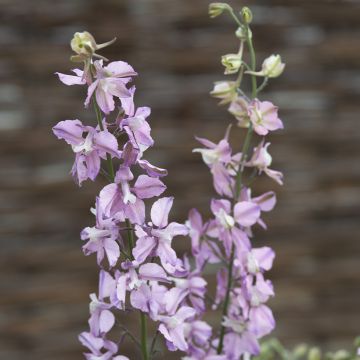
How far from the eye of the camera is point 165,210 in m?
0.59

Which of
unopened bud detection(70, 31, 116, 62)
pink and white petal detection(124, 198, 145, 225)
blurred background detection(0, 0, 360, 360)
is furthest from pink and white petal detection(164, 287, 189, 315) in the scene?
blurred background detection(0, 0, 360, 360)

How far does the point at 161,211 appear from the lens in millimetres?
586

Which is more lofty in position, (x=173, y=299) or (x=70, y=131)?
(x=70, y=131)

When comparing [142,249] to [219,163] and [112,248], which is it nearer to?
[112,248]

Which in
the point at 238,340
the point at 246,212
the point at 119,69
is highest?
the point at 119,69

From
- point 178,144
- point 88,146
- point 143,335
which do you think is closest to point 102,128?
point 88,146

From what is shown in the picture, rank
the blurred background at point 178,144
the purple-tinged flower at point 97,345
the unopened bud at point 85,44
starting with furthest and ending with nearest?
the blurred background at point 178,144, the purple-tinged flower at point 97,345, the unopened bud at point 85,44

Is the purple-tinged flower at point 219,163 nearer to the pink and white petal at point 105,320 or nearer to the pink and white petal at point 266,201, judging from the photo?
the pink and white petal at point 266,201

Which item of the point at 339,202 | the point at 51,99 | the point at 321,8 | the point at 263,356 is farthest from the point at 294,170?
the point at 263,356

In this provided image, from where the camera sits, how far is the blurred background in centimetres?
206

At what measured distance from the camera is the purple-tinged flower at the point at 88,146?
1.78 ft

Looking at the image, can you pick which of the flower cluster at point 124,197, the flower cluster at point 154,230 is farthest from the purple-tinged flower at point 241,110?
the flower cluster at point 124,197

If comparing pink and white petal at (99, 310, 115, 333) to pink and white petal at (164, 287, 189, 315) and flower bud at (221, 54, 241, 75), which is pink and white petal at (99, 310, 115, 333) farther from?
flower bud at (221, 54, 241, 75)

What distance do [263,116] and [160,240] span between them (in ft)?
0.49
